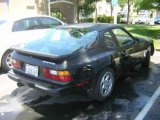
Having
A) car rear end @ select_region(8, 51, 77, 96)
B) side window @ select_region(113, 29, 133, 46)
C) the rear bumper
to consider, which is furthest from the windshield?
side window @ select_region(113, 29, 133, 46)

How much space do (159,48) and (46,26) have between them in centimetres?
513

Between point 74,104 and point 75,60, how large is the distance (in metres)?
1.02

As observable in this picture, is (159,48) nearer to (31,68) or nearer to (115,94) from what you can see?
(115,94)

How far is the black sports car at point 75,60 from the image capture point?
4.93 metres

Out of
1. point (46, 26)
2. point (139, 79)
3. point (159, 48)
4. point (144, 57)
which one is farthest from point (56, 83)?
point (159, 48)

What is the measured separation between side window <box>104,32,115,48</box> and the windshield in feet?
0.89

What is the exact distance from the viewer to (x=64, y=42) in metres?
5.78

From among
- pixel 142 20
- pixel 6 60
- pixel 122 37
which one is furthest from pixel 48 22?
pixel 142 20

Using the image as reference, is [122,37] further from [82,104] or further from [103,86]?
[82,104]

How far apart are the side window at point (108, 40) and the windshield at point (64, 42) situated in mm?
272

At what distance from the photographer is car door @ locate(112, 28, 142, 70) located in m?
6.39

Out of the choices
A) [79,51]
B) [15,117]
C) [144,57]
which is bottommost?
[15,117]

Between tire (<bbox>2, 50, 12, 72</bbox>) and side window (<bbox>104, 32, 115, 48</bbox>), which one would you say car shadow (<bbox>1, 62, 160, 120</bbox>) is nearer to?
side window (<bbox>104, 32, 115, 48</bbox>)

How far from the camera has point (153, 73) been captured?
7945 millimetres
